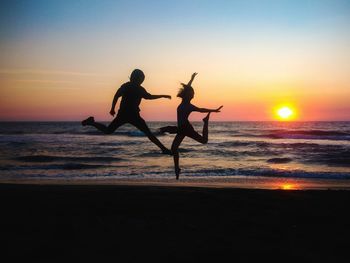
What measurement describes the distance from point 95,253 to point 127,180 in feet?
36.0

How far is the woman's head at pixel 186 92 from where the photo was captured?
858cm

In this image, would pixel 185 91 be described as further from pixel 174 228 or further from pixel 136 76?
pixel 174 228

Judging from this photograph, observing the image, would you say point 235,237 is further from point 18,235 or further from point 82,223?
point 18,235

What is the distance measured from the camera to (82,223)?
6895 millimetres

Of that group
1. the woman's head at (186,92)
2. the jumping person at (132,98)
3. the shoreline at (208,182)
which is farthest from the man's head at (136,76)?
the shoreline at (208,182)

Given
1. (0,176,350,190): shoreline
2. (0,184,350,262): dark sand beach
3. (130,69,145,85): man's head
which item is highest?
(130,69,145,85): man's head

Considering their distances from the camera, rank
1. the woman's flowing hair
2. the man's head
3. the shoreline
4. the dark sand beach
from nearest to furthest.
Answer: the dark sand beach < the man's head < the woman's flowing hair < the shoreline

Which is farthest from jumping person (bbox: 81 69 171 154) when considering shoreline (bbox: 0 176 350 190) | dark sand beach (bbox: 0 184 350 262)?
shoreline (bbox: 0 176 350 190)

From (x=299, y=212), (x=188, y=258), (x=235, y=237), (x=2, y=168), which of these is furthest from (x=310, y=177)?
(x=2, y=168)

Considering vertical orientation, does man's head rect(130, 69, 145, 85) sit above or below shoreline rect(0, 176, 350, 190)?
above

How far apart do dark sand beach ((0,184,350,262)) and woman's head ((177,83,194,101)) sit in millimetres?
2432

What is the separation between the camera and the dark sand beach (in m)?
5.50

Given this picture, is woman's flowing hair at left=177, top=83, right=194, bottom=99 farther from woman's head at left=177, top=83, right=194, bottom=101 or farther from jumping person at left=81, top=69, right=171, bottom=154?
jumping person at left=81, top=69, right=171, bottom=154

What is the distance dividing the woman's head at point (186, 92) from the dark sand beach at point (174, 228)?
7.98 ft
